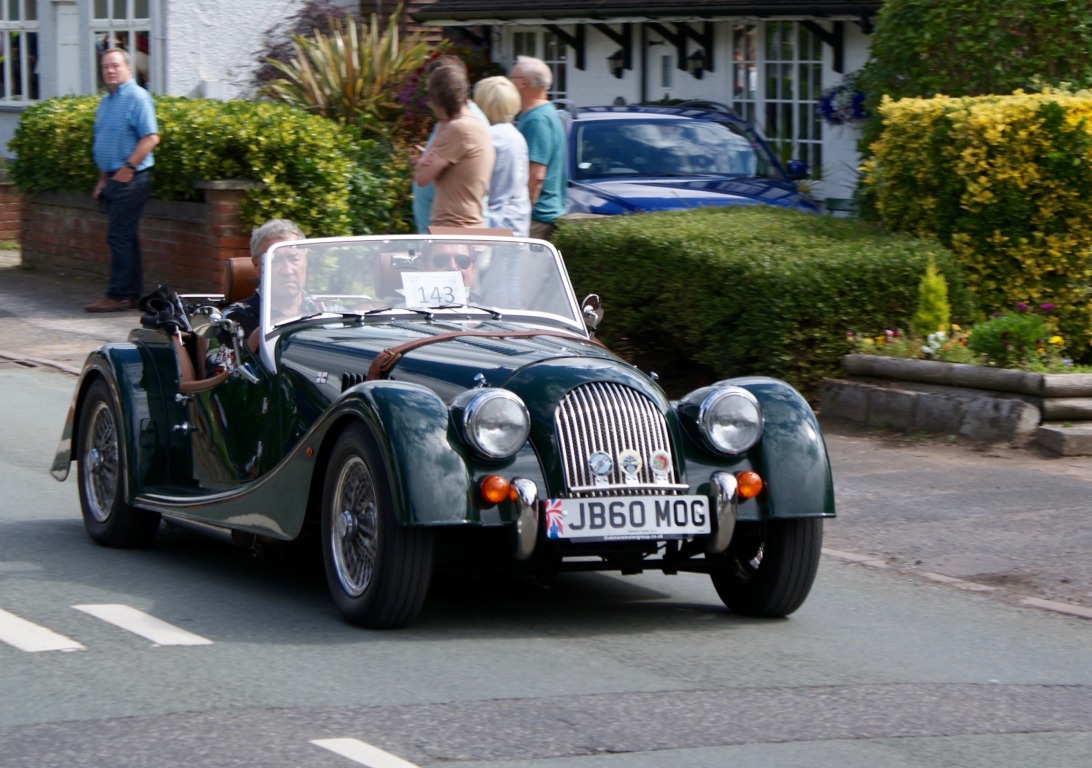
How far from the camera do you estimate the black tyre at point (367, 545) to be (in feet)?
20.6

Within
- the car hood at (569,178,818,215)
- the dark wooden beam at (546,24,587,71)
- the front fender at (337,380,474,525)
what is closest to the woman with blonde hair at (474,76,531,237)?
the car hood at (569,178,818,215)

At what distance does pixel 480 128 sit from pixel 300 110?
6.41m

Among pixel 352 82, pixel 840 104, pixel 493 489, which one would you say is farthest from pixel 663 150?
pixel 493 489

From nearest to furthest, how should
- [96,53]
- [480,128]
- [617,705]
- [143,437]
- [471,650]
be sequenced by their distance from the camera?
[617,705], [471,650], [143,437], [480,128], [96,53]

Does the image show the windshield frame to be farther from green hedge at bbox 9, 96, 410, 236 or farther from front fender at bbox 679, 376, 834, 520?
green hedge at bbox 9, 96, 410, 236

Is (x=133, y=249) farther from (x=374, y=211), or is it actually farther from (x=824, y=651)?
(x=824, y=651)

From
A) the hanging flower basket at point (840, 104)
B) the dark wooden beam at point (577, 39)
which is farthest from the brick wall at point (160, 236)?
the dark wooden beam at point (577, 39)

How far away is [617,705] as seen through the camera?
220 inches

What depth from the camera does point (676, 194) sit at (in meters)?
15.2

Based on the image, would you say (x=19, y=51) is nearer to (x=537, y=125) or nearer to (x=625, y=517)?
(x=537, y=125)

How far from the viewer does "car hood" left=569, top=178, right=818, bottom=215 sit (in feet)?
49.0

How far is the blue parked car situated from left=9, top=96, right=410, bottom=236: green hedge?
1933 millimetres

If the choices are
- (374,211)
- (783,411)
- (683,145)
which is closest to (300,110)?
(374,211)

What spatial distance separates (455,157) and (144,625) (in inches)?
189
